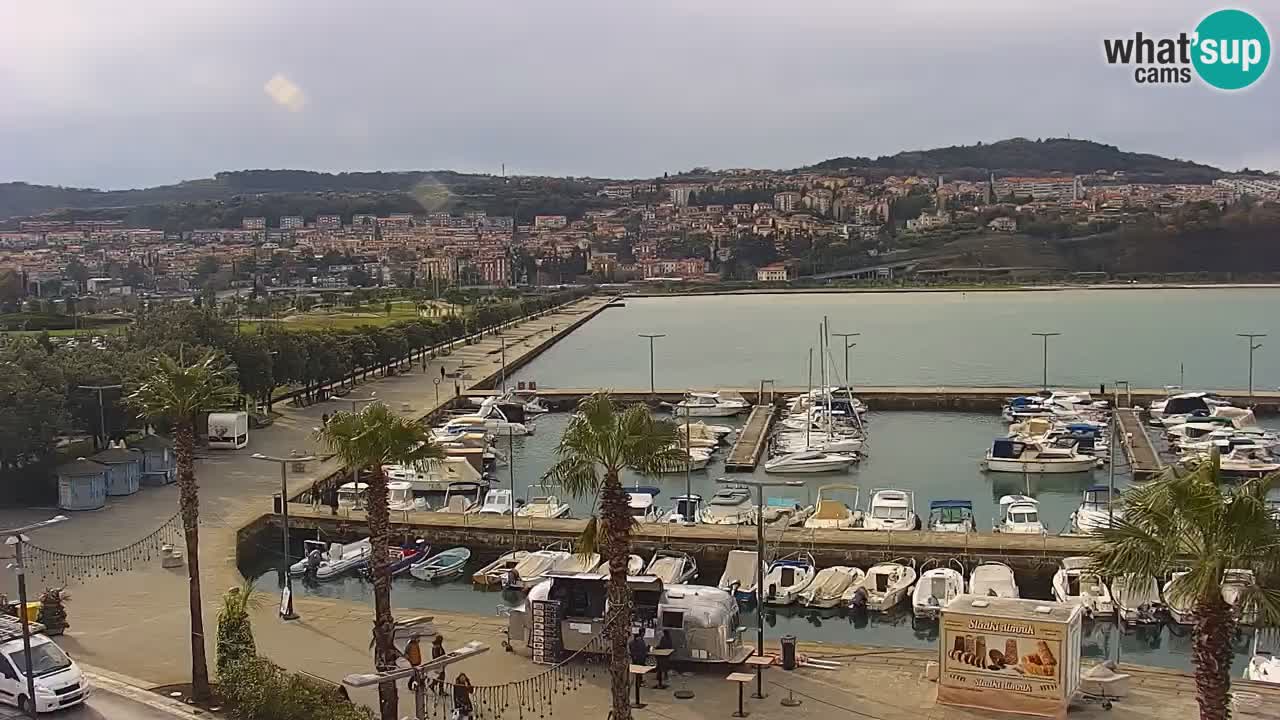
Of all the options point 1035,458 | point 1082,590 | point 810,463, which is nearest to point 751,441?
point 810,463


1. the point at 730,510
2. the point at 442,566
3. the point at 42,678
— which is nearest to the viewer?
the point at 42,678

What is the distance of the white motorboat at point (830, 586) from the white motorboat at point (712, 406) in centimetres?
2030

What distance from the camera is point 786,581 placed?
17625 mm

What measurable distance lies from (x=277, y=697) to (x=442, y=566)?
9.27m

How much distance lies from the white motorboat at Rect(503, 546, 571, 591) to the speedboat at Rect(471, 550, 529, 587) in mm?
174

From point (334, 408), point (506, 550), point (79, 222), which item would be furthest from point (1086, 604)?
point (79, 222)

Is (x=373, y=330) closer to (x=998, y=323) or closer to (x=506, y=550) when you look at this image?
(x=506, y=550)

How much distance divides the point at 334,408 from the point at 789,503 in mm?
16391

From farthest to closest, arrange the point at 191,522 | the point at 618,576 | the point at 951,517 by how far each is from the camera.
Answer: the point at 951,517
the point at 191,522
the point at 618,576

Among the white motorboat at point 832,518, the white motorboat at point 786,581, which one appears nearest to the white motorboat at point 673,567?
the white motorboat at point 786,581

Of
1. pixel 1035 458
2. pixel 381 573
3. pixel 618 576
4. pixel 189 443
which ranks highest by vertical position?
pixel 189 443

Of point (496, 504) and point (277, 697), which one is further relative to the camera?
point (496, 504)

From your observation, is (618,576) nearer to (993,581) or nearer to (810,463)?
(993,581)

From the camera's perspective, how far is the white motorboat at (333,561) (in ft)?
63.0
